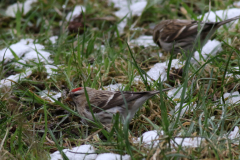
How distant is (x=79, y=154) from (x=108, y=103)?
769 mm

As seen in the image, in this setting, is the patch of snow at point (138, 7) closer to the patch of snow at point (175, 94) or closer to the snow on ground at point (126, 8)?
the snow on ground at point (126, 8)

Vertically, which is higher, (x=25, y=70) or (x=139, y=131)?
(x=25, y=70)

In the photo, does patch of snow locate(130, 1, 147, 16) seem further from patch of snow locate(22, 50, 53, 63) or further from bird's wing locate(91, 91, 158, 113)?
bird's wing locate(91, 91, 158, 113)

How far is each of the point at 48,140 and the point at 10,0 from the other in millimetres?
5172

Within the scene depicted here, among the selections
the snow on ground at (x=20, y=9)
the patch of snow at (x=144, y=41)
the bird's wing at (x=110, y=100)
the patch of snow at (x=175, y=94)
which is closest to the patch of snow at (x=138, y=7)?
the patch of snow at (x=144, y=41)

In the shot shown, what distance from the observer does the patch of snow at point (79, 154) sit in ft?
8.75

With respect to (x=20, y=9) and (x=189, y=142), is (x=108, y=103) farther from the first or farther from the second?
(x=20, y=9)

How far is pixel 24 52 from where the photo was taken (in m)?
4.88

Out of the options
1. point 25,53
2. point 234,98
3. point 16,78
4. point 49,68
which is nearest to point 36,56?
point 25,53

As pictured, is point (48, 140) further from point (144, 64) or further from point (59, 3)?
point (59, 3)

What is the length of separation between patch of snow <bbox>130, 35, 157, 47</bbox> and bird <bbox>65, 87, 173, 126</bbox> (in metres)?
1.98

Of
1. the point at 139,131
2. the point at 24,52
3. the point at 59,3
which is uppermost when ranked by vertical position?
the point at 59,3

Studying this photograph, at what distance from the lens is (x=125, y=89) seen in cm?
371

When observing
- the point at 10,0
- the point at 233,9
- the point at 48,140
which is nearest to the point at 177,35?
the point at 233,9
